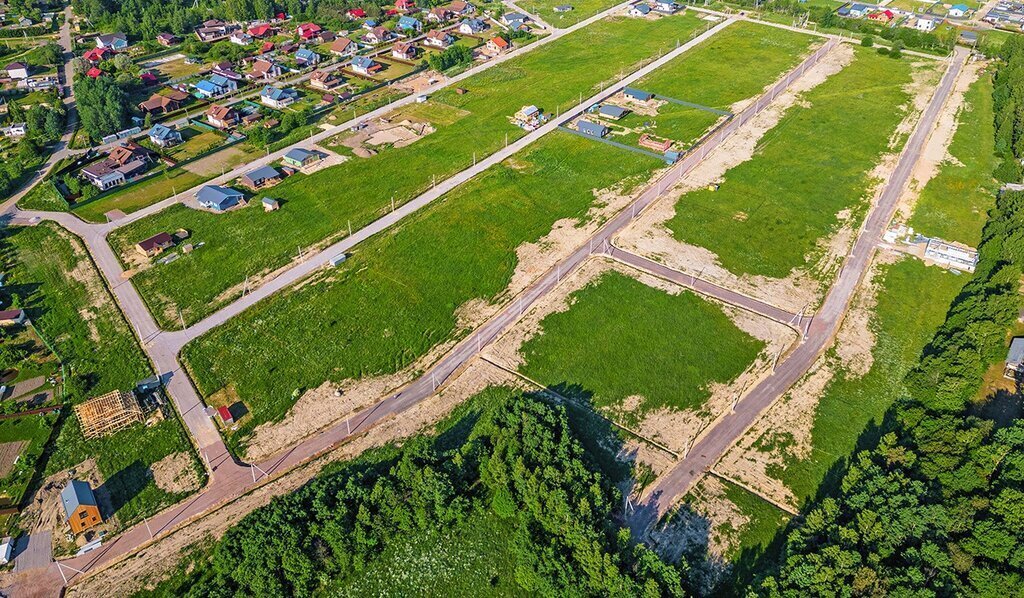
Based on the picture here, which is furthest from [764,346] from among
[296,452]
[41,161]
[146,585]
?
[41,161]

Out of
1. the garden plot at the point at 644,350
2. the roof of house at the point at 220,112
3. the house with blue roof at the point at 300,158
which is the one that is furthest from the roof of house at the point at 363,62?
the garden plot at the point at 644,350

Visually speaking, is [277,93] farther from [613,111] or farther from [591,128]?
[613,111]

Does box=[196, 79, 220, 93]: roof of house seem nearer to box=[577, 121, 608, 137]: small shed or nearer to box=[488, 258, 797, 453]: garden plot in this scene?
box=[577, 121, 608, 137]: small shed

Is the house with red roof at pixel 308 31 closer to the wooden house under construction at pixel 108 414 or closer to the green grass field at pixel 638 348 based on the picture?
the green grass field at pixel 638 348

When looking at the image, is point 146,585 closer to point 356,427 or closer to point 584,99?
point 356,427

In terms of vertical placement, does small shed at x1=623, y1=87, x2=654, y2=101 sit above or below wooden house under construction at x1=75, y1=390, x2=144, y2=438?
above

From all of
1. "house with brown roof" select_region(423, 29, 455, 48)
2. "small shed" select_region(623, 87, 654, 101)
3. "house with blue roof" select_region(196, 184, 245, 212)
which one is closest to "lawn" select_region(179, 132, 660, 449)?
"house with blue roof" select_region(196, 184, 245, 212)
